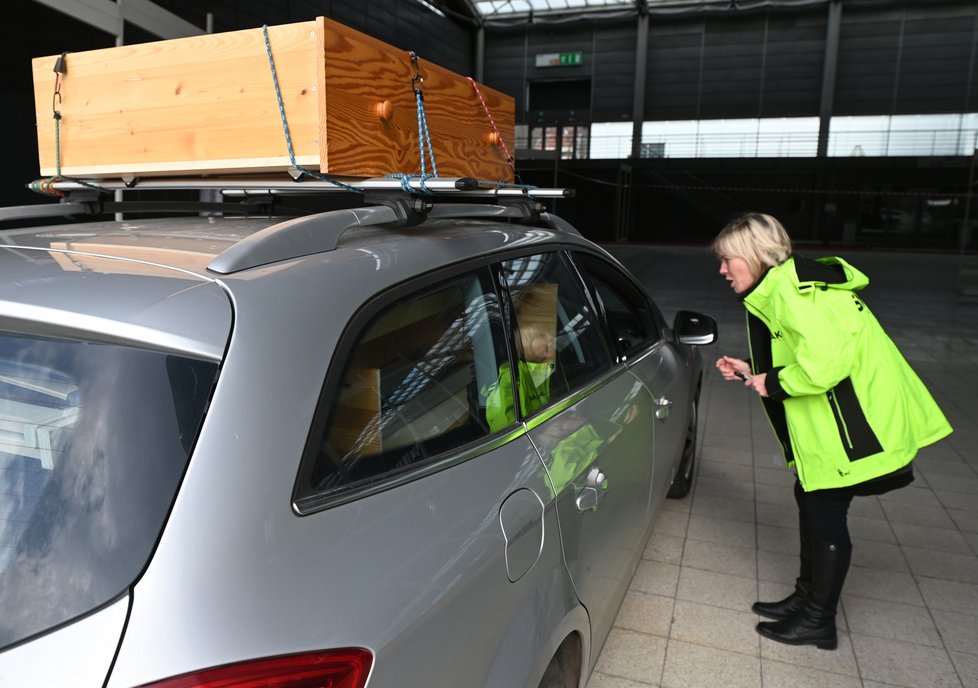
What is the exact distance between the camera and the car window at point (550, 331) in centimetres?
205

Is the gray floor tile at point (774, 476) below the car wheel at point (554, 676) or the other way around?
below

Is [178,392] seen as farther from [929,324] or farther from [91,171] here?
[929,324]

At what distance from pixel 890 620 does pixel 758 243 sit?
5.70ft

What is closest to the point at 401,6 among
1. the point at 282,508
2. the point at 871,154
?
the point at 871,154

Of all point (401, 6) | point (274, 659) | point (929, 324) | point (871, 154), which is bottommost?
point (929, 324)

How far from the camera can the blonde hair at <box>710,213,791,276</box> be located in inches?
105

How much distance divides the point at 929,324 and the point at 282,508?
12034mm

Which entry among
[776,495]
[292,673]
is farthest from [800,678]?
[292,673]

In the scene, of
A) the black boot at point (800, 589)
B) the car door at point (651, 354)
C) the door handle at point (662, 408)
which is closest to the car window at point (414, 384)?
the car door at point (651, 354)

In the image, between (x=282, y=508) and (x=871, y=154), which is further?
(x=871, y=154)

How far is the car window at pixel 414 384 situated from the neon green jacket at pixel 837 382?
1188 millimetres

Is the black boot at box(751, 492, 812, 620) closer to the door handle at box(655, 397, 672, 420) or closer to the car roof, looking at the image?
the door handle at box(655, 397, 672, 420)

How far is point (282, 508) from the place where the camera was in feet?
3.72

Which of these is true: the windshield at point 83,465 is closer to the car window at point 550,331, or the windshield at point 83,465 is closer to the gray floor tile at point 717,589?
the car window at point 550,331
